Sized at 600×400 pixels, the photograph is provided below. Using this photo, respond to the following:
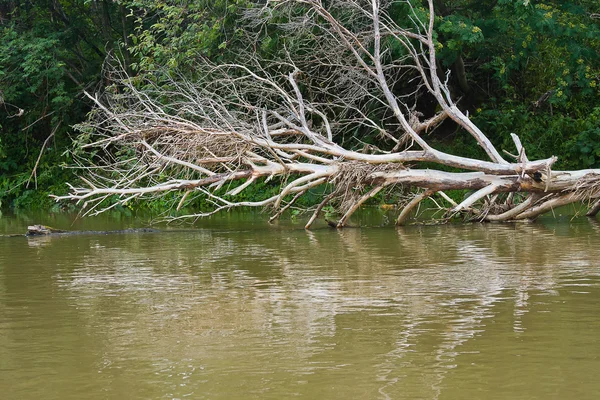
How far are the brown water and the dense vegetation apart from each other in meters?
8.21

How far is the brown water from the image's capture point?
4977mm

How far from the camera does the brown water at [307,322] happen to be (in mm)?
4977

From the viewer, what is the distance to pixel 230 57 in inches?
770

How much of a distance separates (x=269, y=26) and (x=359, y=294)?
1230 cm

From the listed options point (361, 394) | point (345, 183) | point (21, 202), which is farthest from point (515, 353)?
point (21, 202)

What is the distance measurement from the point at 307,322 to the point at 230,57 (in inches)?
537

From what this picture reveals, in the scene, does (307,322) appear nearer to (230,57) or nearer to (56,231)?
(56,231)

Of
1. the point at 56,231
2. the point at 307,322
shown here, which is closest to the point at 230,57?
the point at 56,231

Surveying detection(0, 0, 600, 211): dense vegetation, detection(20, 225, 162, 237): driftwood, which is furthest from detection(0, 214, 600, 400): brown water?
detection(0, 0, 600, 211): dense vegetation

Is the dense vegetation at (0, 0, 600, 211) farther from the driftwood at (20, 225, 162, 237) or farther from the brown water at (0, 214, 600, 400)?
the brown water at (0, 214, 600, 400)

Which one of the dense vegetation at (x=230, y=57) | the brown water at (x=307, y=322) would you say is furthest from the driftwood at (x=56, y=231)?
the dense vegetation at (x=230, y=57)

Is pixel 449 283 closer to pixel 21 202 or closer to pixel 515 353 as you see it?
pixel 515 353

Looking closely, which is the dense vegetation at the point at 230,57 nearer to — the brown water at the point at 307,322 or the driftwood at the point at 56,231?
the driftwood at the point at 56,231

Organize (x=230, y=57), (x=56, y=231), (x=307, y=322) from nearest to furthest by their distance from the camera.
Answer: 1. (x=307, y=322)
2. (x=56, y=231)
3. (x=230, y=57)
